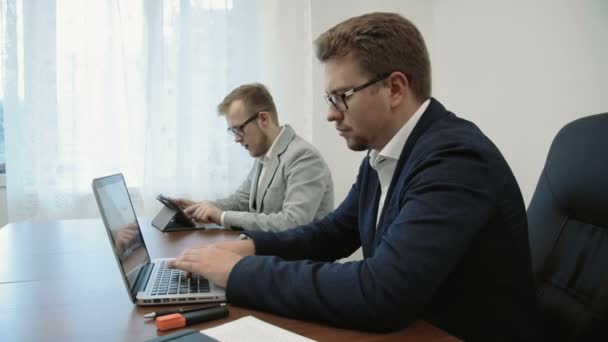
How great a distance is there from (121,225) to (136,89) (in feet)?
5.87

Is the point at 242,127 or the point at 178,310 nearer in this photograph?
the point at 178,310

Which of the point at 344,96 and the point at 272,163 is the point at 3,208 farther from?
the point at 344,96

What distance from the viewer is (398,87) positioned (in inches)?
38.7

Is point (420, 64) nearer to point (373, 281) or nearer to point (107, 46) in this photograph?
point (373, 281)

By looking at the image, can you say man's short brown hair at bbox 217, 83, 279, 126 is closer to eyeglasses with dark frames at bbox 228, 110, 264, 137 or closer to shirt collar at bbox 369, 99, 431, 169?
eyeglasses with dark frames at bbox 228, 110, 264, 137

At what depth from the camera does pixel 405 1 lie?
2838mm

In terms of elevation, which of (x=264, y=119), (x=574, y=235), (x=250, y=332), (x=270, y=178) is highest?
(x=264, y=119)

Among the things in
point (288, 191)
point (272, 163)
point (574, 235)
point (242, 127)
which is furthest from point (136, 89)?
point (574, 235)

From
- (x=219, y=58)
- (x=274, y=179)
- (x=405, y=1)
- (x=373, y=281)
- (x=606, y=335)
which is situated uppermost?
(x=405, y=1)

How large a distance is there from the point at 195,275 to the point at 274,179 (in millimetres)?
980

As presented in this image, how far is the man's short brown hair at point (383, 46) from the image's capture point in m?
0.97

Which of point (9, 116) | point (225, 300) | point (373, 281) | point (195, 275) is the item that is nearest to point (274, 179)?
point (195, 275)

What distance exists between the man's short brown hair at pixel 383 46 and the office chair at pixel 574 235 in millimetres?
336

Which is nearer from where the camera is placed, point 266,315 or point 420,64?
point 266,315
